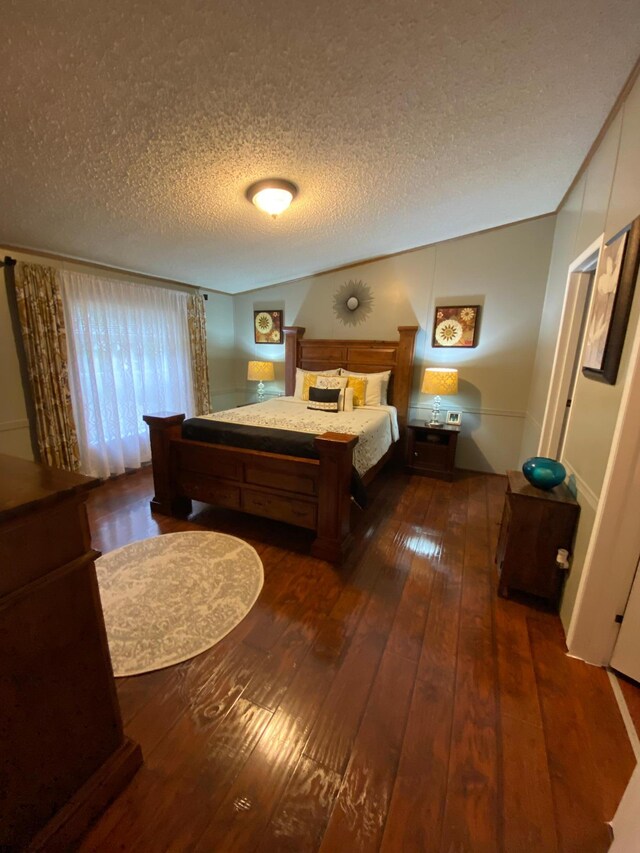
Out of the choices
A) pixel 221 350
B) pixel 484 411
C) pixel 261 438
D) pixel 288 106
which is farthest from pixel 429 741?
pixel 221 350

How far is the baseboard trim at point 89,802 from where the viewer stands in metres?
0.84

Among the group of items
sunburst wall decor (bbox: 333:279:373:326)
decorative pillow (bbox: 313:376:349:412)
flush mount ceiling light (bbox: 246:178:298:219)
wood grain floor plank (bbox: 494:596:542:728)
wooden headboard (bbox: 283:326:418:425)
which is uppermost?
flush mount ceiling light (bbox: 246:178:298:219)

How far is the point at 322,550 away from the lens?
2197 mm

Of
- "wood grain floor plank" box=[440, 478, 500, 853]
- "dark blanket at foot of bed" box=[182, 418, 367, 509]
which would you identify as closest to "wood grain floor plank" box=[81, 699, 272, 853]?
"wood grain floor plank" box=[440, 478, 500, 853]

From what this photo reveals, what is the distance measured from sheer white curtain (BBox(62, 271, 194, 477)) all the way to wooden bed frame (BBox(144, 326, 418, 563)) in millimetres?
1087

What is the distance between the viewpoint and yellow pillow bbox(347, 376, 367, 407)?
12.0 ft

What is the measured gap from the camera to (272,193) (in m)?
2.16

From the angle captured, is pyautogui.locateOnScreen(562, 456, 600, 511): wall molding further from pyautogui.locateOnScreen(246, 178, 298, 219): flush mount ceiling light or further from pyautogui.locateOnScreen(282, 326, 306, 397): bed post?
pyautogui.locateOnScreen(282, 326, 306, 397): bed post

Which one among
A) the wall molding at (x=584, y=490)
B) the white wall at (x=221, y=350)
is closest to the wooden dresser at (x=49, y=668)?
the wall molding at (x=584, y=490)

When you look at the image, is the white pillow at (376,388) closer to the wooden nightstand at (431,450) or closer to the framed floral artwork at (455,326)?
the wooden nightstand at (431,450)

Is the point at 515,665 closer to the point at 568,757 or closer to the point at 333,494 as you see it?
the point at 568,757

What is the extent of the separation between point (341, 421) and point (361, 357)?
1.40 m

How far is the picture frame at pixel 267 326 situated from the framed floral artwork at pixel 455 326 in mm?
2111

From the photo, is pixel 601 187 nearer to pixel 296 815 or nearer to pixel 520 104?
pixel 520 104
